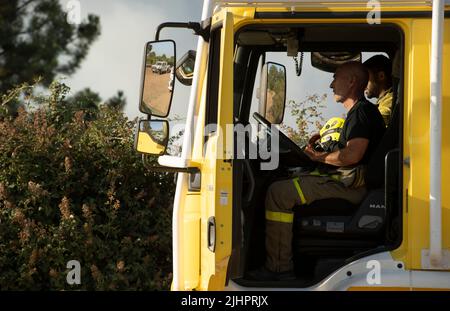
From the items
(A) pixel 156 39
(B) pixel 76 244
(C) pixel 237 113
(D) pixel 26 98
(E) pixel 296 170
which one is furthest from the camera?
(D) pixel 26 98

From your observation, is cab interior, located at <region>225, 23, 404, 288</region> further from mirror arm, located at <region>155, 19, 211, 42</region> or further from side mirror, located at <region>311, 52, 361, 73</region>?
side mirror, located at <region>311, 52, 361, 73</region>

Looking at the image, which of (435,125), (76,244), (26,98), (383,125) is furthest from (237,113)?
(26,98)

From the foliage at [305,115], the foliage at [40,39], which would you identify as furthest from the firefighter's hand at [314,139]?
the foliage at [40,39]

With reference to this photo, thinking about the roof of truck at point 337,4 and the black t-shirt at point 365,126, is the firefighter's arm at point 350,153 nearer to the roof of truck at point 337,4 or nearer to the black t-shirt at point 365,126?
the black t-shirt at point 365,126

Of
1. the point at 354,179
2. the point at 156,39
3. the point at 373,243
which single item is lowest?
the point at 373,243

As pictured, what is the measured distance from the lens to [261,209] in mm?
4820

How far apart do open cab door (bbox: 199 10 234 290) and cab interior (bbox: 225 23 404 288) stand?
0.17ft

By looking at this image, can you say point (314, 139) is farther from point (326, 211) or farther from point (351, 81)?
point (326, 211)

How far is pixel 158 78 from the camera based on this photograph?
15.3 feet

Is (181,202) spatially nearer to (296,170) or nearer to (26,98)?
(296,170)

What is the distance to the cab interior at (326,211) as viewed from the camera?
4.48m

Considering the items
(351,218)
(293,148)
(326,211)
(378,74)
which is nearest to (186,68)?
(293,148)

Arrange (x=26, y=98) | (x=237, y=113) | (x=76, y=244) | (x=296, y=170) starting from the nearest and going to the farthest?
(x=296, y=170) < (x=237, y=113) < (x=76, y=244) < (x=26, y=98)
